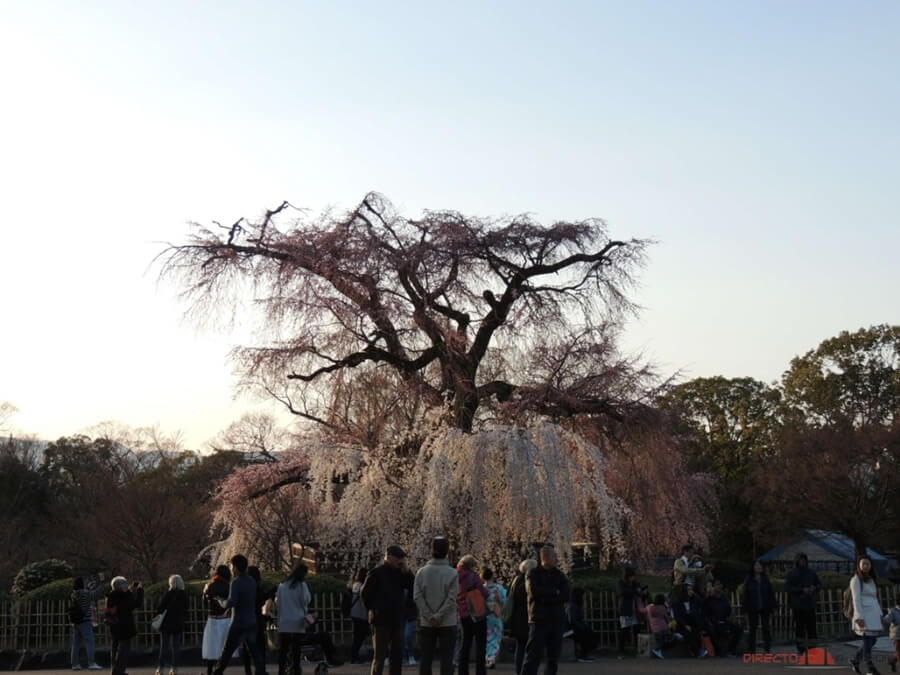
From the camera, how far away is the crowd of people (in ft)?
46.1

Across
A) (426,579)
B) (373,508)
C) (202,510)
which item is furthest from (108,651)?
(202,510)

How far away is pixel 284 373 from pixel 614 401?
8485mm

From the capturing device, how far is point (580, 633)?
835 inches

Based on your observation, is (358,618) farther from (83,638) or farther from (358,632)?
(83,638)

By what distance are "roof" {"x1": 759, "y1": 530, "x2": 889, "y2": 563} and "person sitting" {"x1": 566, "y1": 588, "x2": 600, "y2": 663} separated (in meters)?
51.2

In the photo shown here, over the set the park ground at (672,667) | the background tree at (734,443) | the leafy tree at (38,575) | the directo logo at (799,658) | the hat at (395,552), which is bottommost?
the park ground at (672,667)

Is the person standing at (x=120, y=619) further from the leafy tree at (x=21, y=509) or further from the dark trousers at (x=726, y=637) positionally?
the leafy tree at (x=21, y=509)

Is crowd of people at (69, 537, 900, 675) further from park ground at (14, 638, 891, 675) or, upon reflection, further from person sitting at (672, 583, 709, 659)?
park ground at (14, 638, 891, 675)

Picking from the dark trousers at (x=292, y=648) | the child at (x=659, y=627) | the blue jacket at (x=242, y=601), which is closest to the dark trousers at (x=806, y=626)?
the child at (x=659, y=627)

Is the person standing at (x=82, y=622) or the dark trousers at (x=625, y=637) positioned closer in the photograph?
the person standing at (x=82, y=622)

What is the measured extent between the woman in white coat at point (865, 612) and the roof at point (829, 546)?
54.7m

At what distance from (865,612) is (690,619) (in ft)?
17.8

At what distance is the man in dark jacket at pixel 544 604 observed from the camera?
14.3m

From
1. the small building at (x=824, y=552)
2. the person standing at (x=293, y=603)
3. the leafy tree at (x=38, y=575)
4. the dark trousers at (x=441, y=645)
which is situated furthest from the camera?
the small building at (x=824, y=552)
